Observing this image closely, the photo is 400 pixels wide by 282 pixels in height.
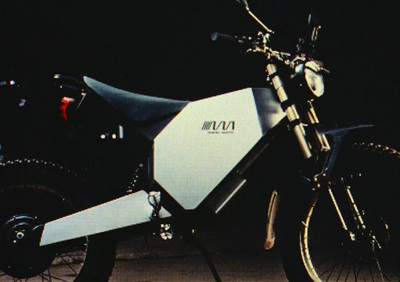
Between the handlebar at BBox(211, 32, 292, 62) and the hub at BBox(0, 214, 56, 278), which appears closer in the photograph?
the handlebar at BBox(211, 32, 292, 62)

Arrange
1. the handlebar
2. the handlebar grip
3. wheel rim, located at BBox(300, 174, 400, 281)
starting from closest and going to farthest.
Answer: the handlebar grip → wheel rim, located at BBox(300, 174, 400, 281) → the handlebar

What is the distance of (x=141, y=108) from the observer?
3604 mm

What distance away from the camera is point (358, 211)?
3.40 metres

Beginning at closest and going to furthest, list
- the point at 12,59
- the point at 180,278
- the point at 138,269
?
the point at 180,278 → the point at 138,269 → the point at 12,59

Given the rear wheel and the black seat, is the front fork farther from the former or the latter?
the rear wheel

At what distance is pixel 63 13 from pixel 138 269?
384cm

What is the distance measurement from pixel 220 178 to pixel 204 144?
0.25m

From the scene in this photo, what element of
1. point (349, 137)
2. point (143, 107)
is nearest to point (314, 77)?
point (349, 137)

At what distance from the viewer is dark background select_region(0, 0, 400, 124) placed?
23.9 ft

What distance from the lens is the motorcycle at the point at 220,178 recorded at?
3.40 metres

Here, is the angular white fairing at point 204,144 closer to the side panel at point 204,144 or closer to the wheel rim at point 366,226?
the side panel at point 204,144

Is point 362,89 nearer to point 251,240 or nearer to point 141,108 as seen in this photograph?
point 251,240

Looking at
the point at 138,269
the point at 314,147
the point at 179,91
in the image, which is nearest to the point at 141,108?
the point at 314,147

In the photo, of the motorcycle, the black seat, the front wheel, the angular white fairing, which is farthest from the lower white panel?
the front wheel
